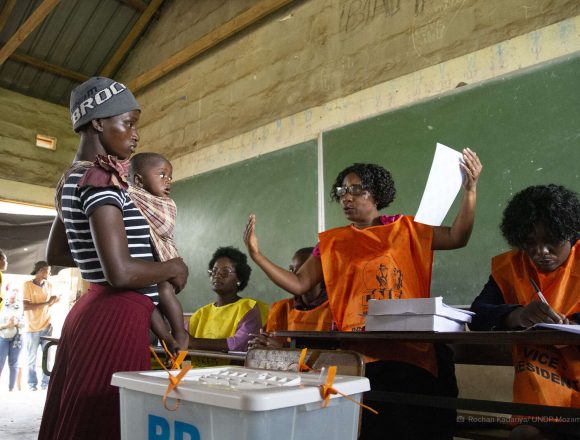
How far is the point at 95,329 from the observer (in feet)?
3.46

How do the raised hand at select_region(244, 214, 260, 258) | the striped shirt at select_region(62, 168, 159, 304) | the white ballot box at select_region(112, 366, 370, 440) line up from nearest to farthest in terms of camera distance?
the white ballot box at select_region(112, 366, 370, 440)
the striped shirt at select_region(62, 168, 159, 304)
the raised hand at select_region(244, 214, 260, 258)

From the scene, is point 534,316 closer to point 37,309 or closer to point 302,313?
point 302,313

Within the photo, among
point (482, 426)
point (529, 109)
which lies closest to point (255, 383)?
point (482, 426)

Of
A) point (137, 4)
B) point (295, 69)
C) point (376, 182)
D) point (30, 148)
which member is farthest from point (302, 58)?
point (30, 148)

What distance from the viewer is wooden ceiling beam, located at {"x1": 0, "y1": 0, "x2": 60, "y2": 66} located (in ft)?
14.1

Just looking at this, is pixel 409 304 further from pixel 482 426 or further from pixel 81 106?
pixel 81 106

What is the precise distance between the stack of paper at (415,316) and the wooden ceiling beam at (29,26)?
4.10m

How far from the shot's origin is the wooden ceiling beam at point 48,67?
5.54 meters

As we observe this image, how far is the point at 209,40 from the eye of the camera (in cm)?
455

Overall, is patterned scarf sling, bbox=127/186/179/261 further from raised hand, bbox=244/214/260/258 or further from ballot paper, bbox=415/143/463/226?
ballot paper, bbox=415/143/463/226

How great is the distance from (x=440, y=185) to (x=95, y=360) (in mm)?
1235

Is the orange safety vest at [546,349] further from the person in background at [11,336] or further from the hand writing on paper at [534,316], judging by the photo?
the person in background at [11,336]

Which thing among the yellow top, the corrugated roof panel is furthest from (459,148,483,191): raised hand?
the yellow top

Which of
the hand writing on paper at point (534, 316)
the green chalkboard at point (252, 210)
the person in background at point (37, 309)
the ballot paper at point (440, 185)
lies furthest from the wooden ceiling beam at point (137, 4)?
the hand writing on paper at point (534, 316)
